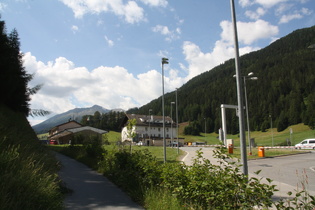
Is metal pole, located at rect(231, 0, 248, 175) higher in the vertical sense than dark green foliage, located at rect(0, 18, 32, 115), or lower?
lower

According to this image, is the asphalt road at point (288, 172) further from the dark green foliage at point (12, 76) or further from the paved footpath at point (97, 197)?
the dark green foliage at point (12, 76)

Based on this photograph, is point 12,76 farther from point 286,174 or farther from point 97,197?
point 286,174

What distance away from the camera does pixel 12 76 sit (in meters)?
10.7

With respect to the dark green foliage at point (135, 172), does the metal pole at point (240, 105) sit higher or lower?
higher

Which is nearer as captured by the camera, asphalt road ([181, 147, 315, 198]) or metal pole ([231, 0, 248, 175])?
metal pole ([231, 0, 248, 175])

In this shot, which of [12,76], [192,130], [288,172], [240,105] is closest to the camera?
[240,105]

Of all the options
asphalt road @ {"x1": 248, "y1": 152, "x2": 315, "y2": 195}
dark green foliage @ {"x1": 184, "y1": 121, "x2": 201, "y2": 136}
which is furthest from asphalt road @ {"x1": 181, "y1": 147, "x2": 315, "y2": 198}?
dark green foliage @ {"x1": 184, "y1": 121, "x2": 201, "y2": 136}

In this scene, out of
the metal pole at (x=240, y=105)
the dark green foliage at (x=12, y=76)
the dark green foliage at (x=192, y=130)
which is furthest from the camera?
the dark green foliage at (x=192, y=130)

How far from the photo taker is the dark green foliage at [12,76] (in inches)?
415

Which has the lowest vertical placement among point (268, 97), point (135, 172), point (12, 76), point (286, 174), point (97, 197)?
point (286, 174)

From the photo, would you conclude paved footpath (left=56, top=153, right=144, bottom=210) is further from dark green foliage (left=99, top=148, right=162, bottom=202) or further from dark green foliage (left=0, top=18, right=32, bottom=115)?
dark green foliage (left=0, top=18, right=32, bottom=115)

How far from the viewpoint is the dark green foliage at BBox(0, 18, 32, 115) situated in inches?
415

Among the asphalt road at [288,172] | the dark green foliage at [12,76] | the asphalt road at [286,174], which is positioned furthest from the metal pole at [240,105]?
the dark green foliage at [12,76]

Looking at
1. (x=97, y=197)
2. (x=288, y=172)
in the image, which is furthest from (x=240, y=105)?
(x=288, y=172)
